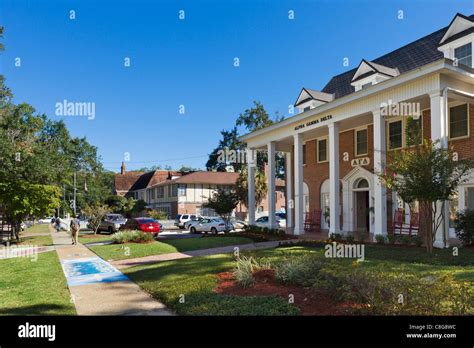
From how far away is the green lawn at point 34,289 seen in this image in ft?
21.7

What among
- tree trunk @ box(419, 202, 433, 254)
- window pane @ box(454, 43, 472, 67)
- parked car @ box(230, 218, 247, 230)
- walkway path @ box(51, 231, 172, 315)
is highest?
window pane @ box(454, 43, 472, 67)

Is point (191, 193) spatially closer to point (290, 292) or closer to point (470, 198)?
point (470, 198)

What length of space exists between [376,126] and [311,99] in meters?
8.23

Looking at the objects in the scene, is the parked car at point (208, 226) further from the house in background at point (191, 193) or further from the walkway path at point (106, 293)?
the walkway path at point (106, 293)

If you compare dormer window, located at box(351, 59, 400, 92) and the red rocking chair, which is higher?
dormer window, located at box(351, 59, 400, 92)

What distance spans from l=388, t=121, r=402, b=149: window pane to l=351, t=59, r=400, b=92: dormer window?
2.35 m

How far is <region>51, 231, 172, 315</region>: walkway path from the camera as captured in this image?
6439 mm

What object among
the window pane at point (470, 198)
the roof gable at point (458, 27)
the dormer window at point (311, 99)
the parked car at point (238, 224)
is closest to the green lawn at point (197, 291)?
the window pane at point (470, 198)

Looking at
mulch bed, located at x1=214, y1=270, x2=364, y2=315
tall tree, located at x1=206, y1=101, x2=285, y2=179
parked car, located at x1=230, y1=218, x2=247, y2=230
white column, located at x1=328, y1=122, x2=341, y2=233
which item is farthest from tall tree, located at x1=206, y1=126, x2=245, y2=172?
mulch bed, located at x1=214, y1=270, x2=364, y2=315

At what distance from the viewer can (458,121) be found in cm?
1543

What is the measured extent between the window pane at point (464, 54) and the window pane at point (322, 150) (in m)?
8.92

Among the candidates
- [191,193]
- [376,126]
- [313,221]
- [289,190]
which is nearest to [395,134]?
[376,126]

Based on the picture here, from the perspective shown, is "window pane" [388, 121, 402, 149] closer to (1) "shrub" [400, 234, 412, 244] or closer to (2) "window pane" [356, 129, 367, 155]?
(2) "window pane" [356, 129, 367, 155]
